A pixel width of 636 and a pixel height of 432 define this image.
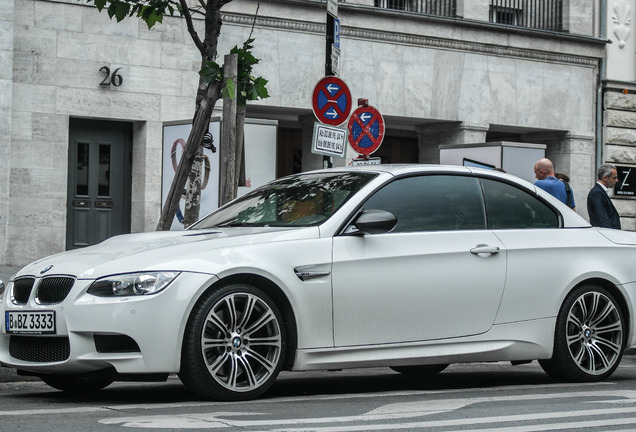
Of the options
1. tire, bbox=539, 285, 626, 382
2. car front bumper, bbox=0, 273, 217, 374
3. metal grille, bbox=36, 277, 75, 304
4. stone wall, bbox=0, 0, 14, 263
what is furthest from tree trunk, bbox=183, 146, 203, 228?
stone wall, bbox=0, 0, 14, 263

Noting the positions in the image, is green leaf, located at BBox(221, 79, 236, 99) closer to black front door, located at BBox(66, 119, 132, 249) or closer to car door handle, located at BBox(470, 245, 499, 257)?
car door handle, located at BBox(470, 245, 499, 257)

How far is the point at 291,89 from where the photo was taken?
22734mm

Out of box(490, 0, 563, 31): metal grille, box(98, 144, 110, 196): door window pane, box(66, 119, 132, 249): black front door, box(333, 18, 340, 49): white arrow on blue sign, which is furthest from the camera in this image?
box(490, 0, 563, 31): metal grille

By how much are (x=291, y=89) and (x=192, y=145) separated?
33.8ft

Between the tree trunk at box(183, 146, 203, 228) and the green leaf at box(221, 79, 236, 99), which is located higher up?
the green leaf at box(221, 79, 236, 99)

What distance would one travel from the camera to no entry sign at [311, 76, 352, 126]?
15.4 meters

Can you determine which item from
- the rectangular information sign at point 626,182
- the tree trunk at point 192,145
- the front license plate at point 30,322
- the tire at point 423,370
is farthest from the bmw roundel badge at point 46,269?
the rectangular information sign at point 626,182

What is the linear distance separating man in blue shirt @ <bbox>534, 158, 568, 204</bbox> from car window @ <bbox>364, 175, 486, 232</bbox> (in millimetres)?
5444

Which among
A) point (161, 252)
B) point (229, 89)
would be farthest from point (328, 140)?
point (161, 252)

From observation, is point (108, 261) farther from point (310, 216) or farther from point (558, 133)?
point (558, 133)

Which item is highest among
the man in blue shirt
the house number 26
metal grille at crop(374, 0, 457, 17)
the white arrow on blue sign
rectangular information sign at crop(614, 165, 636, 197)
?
metal grille at crop(374, 0, 457, 17)

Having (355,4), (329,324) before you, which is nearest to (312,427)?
(329,324)

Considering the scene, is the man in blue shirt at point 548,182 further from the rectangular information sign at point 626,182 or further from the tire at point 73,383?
the rectangular information sign at point 626,182

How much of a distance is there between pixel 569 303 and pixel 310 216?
6.85ft
